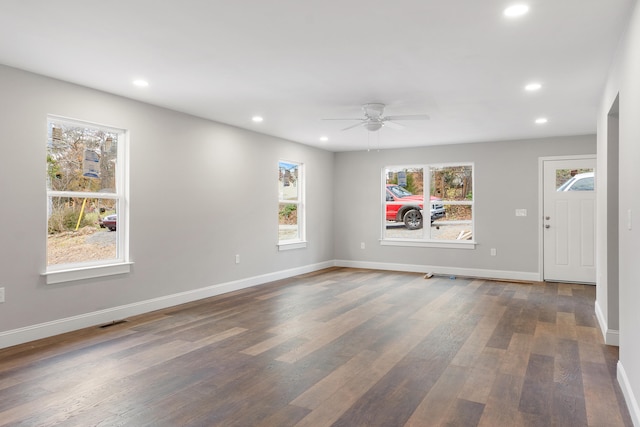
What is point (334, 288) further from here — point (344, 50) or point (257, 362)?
point (344, 50)

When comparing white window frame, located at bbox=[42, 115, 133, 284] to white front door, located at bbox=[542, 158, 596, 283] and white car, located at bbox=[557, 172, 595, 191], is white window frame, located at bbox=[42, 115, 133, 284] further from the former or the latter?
white car, located at bbox=[557, 172, 595, 191]

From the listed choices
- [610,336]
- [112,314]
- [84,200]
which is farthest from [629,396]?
[84,200]

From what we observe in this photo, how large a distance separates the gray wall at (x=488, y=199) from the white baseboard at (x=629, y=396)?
4.53 metres

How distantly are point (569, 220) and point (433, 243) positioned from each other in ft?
7.26

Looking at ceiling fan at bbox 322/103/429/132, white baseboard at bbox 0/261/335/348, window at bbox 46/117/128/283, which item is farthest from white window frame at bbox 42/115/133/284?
ceiling fan at bbox 322/103/429/132

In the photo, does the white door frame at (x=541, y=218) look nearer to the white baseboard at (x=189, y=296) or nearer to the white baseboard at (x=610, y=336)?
the white baseboard at (x=189, y=296)

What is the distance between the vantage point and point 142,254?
479 cm

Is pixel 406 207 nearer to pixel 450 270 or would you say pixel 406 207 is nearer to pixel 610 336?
pixel 450 270

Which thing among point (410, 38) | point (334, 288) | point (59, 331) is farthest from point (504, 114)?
point (59, 331)

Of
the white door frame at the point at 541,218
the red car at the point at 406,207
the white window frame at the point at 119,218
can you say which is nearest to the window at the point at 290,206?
the red car at the point at 406,207

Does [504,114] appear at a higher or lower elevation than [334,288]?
higher

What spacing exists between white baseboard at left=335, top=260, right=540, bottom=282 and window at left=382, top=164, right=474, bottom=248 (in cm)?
42

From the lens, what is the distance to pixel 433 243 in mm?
7879

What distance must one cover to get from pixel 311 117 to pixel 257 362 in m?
3.33
